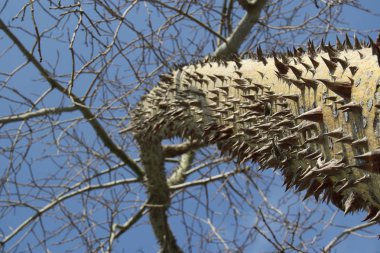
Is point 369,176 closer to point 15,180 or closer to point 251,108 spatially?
point 251,108

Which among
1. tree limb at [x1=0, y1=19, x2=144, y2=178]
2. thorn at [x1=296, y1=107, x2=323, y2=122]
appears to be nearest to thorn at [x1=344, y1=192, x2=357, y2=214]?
thorn at [x1=296, y1=107, x2=323, y2=122]

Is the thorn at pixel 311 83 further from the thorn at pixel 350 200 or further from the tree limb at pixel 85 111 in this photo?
the tree limb at pixel 85 111

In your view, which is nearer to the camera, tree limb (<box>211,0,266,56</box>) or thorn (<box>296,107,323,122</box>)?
thorn (<box>296,107,323,122</box>)

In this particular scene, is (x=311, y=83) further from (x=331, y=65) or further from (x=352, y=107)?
(x=352, y=107)

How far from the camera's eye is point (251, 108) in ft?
5.73

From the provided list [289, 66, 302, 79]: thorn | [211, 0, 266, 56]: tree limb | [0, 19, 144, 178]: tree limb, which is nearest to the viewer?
[289, 66, 302, 79]: thorn

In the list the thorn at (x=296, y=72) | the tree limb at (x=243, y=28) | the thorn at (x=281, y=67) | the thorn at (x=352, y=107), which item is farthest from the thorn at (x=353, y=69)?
the tree limb at (x=243, y=28)

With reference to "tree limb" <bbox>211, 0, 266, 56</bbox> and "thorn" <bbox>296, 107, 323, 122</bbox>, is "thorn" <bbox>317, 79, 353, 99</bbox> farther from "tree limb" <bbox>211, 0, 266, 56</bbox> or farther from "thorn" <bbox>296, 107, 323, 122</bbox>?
"tree limb" <bbox>211, 0, 266, 56</bbox>

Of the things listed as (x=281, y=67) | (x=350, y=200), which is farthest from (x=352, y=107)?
(x=281, y=67)

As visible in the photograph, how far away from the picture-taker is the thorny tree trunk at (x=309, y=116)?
1.21m

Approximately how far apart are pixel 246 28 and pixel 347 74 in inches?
116

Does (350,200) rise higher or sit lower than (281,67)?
lower

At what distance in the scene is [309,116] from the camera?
4.42 feet

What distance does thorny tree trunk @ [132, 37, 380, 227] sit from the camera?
121 centimetres
